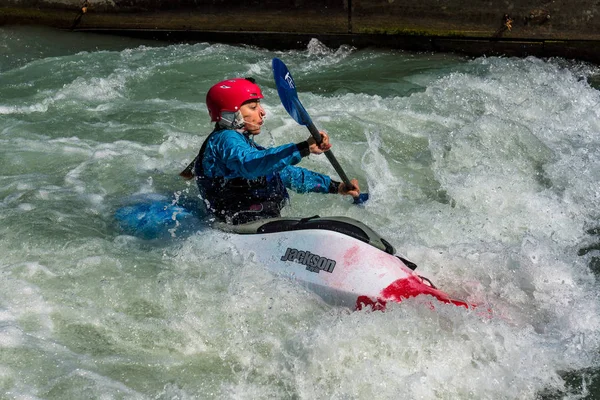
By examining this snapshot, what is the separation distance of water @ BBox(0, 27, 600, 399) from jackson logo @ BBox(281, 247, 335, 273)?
5.8 inches

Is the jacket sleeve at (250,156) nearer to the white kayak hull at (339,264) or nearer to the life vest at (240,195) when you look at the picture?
the life vest at (240,195)

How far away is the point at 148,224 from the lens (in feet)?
16.4

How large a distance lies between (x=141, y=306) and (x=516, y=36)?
21.8 feet

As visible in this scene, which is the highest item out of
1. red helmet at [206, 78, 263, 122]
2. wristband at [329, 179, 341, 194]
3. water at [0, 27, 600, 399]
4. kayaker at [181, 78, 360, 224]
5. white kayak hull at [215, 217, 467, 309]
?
red helmet at [206, 78, 263, 122]

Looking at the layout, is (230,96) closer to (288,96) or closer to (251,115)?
(251,115)

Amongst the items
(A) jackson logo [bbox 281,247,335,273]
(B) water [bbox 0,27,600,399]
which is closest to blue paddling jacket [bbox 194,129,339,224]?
(B) water [bbox 0,27,600,399]

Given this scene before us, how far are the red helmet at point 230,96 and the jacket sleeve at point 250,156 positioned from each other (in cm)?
17

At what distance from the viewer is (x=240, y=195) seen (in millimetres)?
4594

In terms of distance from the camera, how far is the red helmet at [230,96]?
4445 mm

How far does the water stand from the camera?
12.1 feet

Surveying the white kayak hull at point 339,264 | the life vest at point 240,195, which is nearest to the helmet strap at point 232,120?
the life vest at point 240,195

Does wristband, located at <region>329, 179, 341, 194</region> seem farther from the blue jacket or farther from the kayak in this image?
the kayak

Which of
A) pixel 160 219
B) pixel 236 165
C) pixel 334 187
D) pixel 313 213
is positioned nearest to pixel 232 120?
pixel 236 165

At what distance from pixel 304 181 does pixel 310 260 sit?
880 mm
